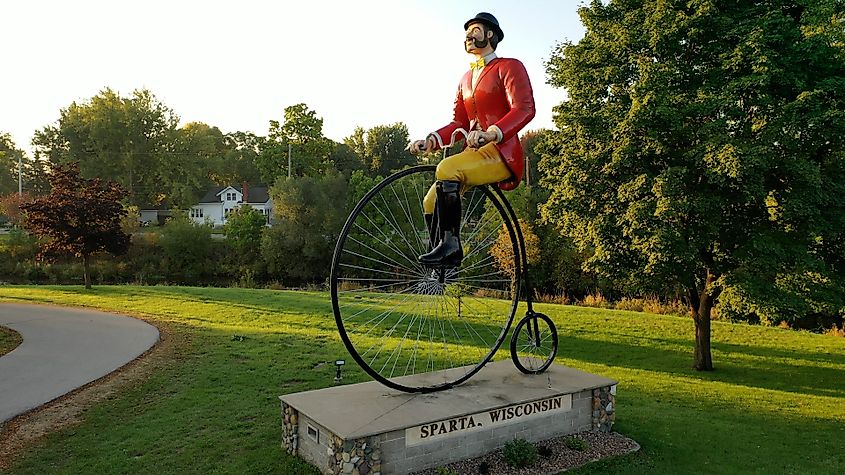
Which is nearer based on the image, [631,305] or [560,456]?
[560,456]

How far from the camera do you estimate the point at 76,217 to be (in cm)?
1881

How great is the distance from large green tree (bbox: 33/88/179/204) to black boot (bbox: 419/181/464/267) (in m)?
46.8

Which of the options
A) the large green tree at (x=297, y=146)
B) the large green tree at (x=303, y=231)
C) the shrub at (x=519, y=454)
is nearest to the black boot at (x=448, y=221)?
the shrub at (x=519, y=454)

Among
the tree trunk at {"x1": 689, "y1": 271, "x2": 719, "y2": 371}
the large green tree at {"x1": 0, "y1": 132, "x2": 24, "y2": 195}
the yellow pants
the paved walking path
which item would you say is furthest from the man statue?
the large green tree at {"x1": 0, "y1": 132, "x2": 24, "y2": 195}

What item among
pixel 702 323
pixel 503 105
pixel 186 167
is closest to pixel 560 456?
pixel 503 105

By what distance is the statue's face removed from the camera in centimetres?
605

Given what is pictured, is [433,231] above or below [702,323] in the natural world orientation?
above

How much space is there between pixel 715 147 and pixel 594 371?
14.9 ft

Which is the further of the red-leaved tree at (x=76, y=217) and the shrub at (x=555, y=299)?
the shrub at (x=555, y=299)

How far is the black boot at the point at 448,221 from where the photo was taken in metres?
5.72

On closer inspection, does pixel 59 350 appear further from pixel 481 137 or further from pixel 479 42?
pixel 479 42

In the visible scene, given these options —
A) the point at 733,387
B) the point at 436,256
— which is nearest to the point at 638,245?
the point at 733,387

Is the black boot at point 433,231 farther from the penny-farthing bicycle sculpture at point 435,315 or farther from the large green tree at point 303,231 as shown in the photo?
the large green tree at point 303,231

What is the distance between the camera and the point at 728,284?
30.9 ft
